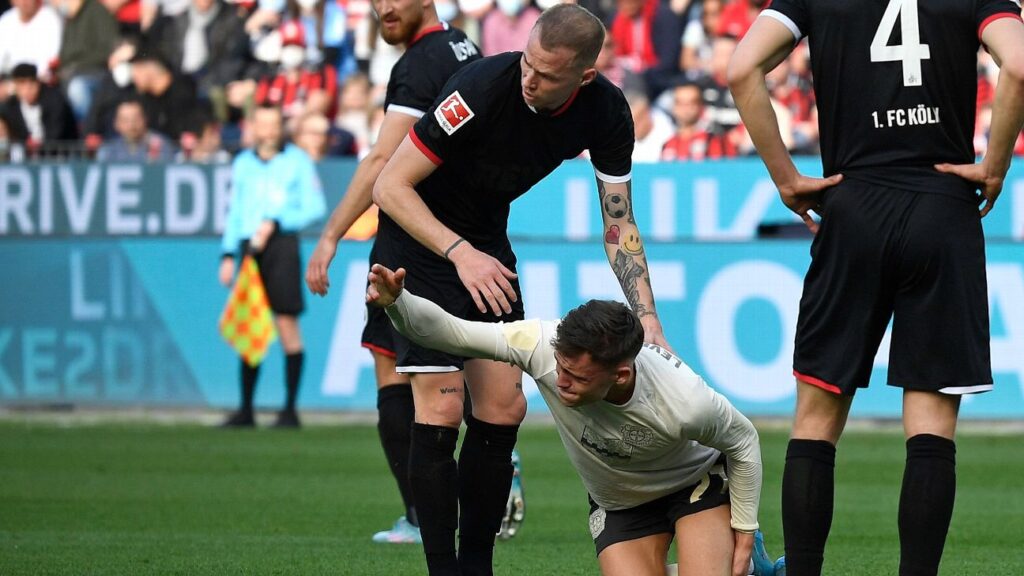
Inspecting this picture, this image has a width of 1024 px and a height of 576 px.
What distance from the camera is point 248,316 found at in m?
13.7

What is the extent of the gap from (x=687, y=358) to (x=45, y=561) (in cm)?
703

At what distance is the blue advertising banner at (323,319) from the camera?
1284 cm

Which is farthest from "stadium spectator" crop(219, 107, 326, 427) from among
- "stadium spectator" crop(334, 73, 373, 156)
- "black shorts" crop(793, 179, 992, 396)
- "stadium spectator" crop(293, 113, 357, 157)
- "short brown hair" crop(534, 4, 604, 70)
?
"black shorts" crop(793, 179, 992, 396)

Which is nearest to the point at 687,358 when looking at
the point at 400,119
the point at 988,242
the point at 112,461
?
the point at 988,242

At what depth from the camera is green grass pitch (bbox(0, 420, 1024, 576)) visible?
692 centimetres

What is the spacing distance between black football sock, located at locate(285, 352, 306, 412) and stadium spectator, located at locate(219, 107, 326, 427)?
11 mm

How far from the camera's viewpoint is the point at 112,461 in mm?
11086

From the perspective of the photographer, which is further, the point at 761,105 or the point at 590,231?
the point at 590,231

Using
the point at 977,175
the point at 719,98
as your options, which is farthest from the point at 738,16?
the point at 977,175

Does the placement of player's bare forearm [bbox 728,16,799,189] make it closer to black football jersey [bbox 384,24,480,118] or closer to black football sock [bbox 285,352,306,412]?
black football jersey [bbox 384,24,480,118]

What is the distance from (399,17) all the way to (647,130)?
8.68 meters

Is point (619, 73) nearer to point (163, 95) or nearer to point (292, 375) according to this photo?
point (292, 375)

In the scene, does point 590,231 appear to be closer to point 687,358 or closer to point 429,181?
point 687,358

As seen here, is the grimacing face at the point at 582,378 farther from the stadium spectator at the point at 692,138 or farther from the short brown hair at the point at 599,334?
the stadium spectator at the point at 692,138
